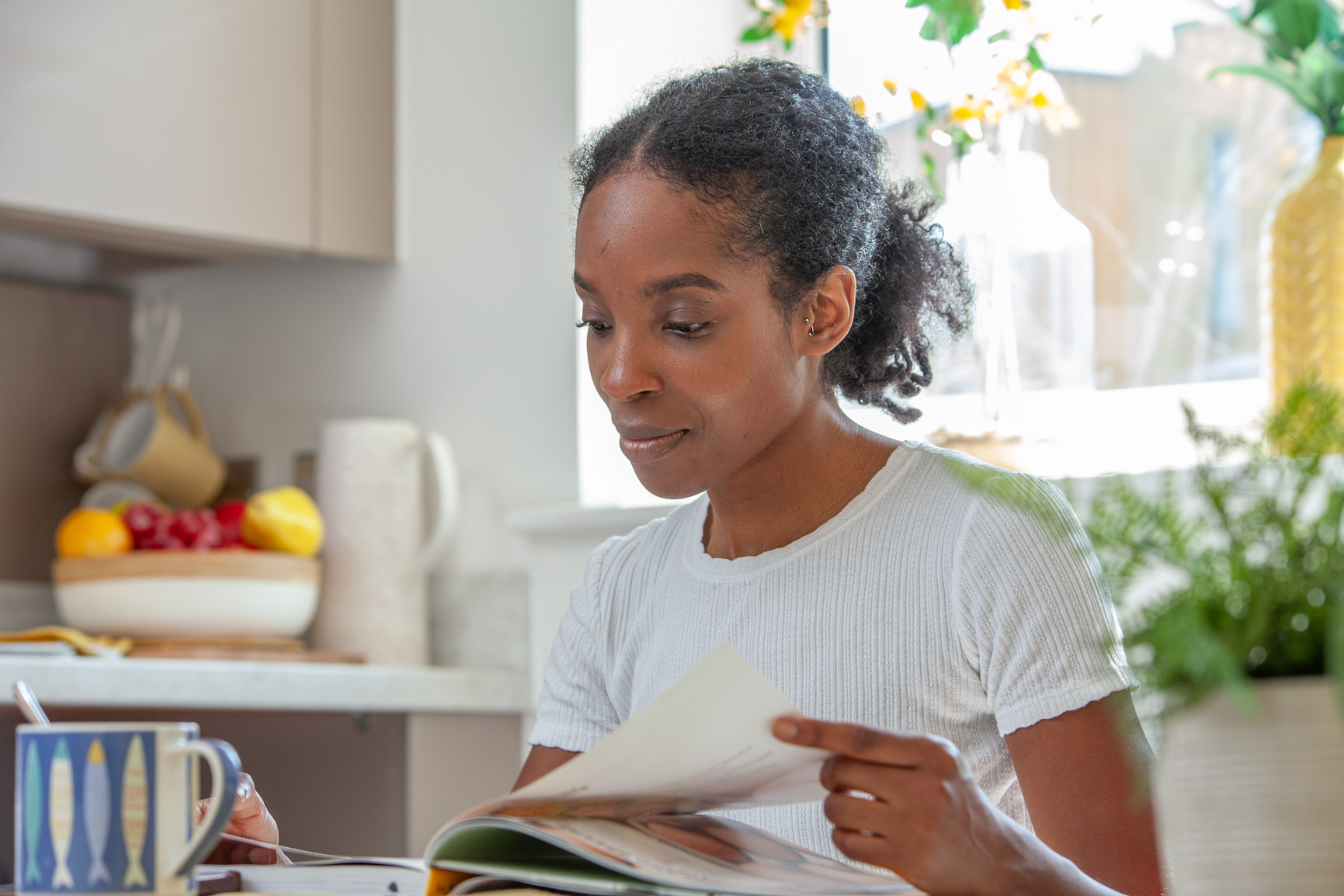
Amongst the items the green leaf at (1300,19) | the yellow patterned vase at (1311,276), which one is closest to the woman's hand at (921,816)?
the yellow patterned vase at (1311,276)

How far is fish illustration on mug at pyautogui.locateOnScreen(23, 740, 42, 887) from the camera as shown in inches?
25.0

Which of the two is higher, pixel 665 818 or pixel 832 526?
pixel 832 526

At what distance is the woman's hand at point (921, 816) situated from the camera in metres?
0.70

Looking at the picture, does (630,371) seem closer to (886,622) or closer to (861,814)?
(886,622)

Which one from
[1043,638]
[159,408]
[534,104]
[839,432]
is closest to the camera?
[1043,638]

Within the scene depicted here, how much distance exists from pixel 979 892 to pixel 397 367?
1.73 metres

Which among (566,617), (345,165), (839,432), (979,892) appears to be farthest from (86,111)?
(979,892)

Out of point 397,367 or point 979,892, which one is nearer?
point 979,892

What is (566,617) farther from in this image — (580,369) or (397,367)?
(397,367)

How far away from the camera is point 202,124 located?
2.14 metres

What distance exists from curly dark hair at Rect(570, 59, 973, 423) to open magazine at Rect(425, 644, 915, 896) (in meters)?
0.53

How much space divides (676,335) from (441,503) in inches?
43.6

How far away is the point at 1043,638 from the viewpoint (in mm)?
1021

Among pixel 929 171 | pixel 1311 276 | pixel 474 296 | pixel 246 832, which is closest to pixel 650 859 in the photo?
pixel 246 832
